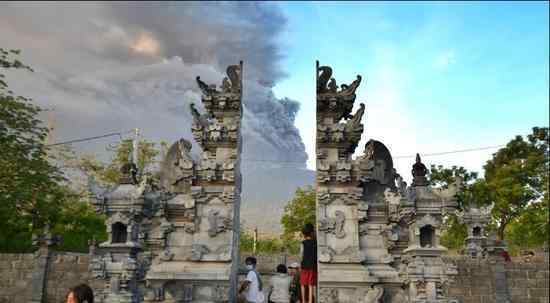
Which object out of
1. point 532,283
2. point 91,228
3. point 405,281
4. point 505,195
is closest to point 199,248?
point 405,281

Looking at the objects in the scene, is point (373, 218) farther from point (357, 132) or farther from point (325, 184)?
point (357, 132)

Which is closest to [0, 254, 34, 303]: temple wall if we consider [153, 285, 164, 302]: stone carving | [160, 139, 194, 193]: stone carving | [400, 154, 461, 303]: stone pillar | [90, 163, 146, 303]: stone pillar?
[160, 139, 194, 193]: stone carving

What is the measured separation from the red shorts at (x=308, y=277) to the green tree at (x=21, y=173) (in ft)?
58.5

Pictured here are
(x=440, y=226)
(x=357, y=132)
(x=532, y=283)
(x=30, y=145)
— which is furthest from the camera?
(x=30, y=145)

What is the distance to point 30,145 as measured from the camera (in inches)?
933

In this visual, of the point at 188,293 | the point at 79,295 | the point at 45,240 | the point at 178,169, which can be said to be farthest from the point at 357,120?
the point at 45,240

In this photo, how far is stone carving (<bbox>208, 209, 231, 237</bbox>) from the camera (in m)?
10.5

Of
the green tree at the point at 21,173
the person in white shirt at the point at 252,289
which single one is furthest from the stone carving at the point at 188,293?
the green tree at the point at 21,173

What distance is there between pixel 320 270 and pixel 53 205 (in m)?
20.1

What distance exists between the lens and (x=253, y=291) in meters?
10.4

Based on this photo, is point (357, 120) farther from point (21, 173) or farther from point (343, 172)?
point (21, 173)

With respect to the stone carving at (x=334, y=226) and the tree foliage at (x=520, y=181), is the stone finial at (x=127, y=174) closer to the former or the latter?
the stone carving at (x=334, y=226)

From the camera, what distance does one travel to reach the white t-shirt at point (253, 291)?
34.0 feet

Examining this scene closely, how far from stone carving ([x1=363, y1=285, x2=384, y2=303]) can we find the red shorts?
49.3 inches
